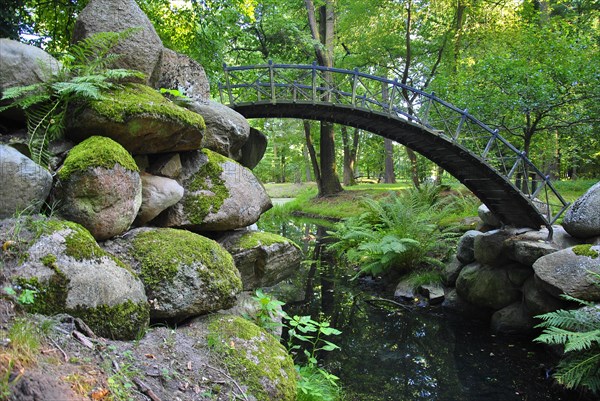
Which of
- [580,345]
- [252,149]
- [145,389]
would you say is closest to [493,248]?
[580,345]

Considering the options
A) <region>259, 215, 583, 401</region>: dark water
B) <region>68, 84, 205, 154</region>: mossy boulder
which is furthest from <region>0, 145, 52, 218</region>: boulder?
<region>259, 215, 583, 401</region>: dark water

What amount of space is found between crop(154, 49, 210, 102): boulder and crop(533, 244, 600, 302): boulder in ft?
20.6

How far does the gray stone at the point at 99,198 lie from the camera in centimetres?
374

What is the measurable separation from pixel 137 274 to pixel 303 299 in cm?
636

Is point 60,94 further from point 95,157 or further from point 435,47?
point 435,47

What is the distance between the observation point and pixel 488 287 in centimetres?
911

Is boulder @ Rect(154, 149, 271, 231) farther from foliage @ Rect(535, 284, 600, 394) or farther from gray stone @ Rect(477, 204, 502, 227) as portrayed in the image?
gray stone @ Rect(477, 204, 502, 227)

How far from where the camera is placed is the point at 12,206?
3396mm

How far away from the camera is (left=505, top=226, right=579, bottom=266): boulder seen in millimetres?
8234

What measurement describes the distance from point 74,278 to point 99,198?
3.07 feet

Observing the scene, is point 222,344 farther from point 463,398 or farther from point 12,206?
point 463,398

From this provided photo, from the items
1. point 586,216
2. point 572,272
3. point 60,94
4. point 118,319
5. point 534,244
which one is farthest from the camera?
point 534,244

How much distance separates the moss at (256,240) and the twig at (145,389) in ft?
9.21

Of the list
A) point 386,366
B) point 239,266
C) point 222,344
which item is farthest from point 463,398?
point 222,344
